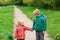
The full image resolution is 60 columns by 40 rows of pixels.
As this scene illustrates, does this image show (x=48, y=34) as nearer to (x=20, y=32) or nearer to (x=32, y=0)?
(x=20, y=32)

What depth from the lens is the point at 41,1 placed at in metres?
43.2

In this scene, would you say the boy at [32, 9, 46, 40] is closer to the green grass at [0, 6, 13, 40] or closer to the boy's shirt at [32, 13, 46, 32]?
the boy's shirt at [32, 13, 46, 32]

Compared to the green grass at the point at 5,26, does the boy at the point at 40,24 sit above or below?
above

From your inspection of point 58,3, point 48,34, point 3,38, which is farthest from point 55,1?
point 3,38

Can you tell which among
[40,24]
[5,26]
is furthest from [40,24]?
[5,26]

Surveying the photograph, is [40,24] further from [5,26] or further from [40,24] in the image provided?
[5,26]

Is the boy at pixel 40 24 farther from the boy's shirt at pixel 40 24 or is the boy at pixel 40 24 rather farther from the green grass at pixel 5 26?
the green grass at pixel 5 26

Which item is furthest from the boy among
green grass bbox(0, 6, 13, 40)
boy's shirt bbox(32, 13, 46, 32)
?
green grass bbox(0, 6, 13, 40)

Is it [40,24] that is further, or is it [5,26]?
[5,26]

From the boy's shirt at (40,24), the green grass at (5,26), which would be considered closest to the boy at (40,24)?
the boy's shirt at (40,24)

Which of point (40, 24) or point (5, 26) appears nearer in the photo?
point (40, 24)

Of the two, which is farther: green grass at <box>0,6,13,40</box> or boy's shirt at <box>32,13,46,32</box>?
green grass at <box>0,6,13,40</box>

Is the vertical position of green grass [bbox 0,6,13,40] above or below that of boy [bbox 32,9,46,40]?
below

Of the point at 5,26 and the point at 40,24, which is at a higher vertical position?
the point at 40,24
